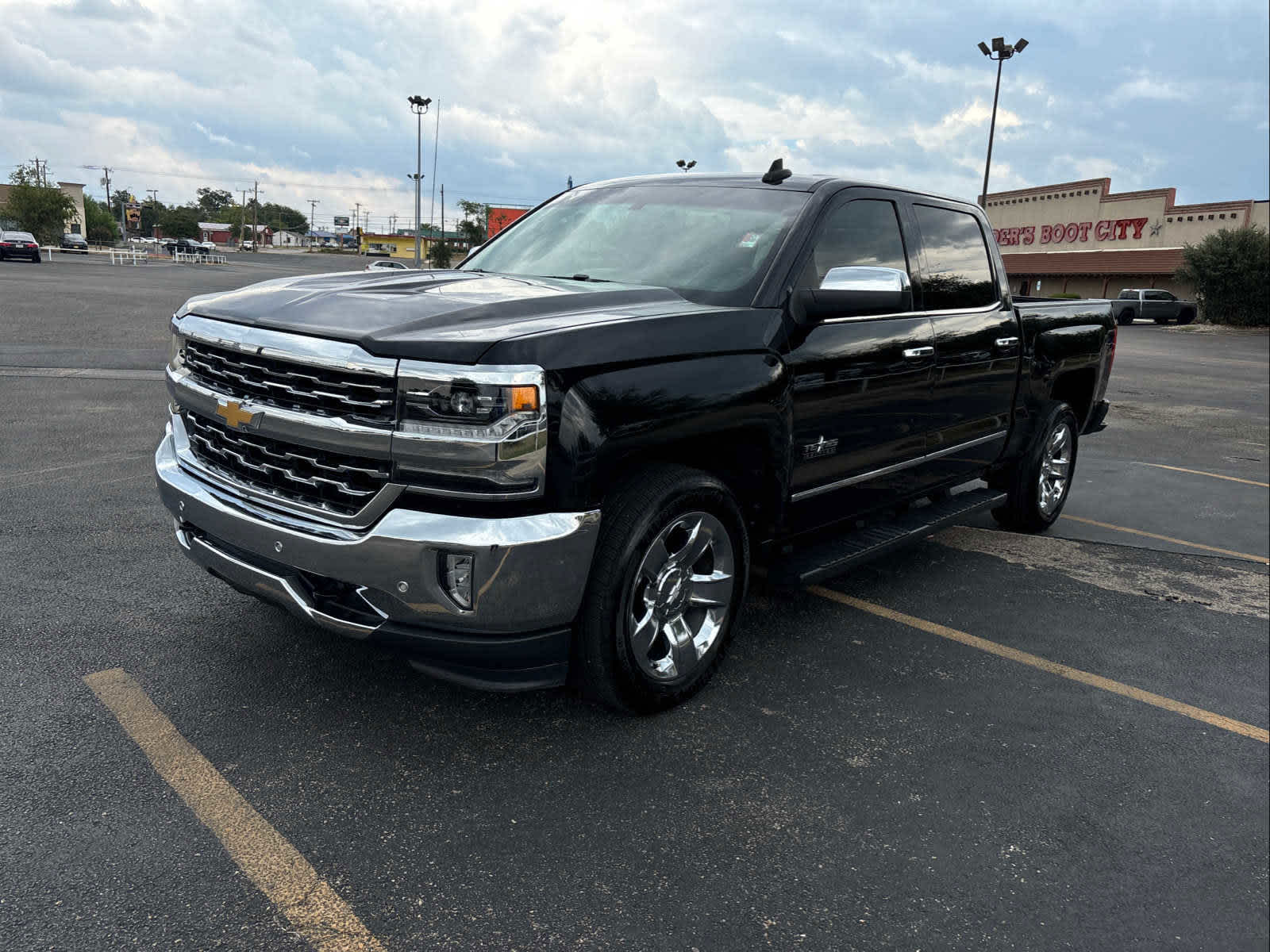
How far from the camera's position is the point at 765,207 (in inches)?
172

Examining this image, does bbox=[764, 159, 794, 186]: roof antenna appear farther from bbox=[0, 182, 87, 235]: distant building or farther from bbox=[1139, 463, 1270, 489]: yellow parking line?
bbox=[0, 182, 87, 235]: distant building

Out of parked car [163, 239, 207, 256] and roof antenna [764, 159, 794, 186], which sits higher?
parked car [163, 239, 207, 256]

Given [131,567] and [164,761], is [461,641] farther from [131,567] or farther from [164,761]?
[131,567]

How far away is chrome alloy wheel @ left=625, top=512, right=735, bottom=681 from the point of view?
3475mm

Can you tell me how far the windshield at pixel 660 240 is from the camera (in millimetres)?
4086

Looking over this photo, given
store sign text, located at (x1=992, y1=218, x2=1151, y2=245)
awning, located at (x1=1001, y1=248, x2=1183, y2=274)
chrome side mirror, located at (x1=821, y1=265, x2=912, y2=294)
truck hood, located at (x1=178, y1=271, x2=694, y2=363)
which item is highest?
store sign text, located at (x1=992, y1=218, x2=1151, y2=245)

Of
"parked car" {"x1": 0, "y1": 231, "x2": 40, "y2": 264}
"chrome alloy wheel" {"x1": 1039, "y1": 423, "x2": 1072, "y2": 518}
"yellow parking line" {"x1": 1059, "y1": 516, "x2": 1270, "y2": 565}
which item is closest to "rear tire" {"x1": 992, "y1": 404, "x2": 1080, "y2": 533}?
"chrome alloy wheel" {"x1": 1039, "y1": 423, "x2": 1072, "y2": 518}

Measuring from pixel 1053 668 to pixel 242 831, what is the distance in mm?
3432

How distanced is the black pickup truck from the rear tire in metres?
1.43

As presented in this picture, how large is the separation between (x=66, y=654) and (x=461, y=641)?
185 centimetres

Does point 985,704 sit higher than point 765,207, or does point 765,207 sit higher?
point 765,207

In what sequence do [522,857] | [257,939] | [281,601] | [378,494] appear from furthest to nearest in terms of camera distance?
[281,601] → [378,494] → [522,857] → [257,939]

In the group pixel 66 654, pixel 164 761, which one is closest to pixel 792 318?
pixel 164 761

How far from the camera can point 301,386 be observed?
313 centimetres
